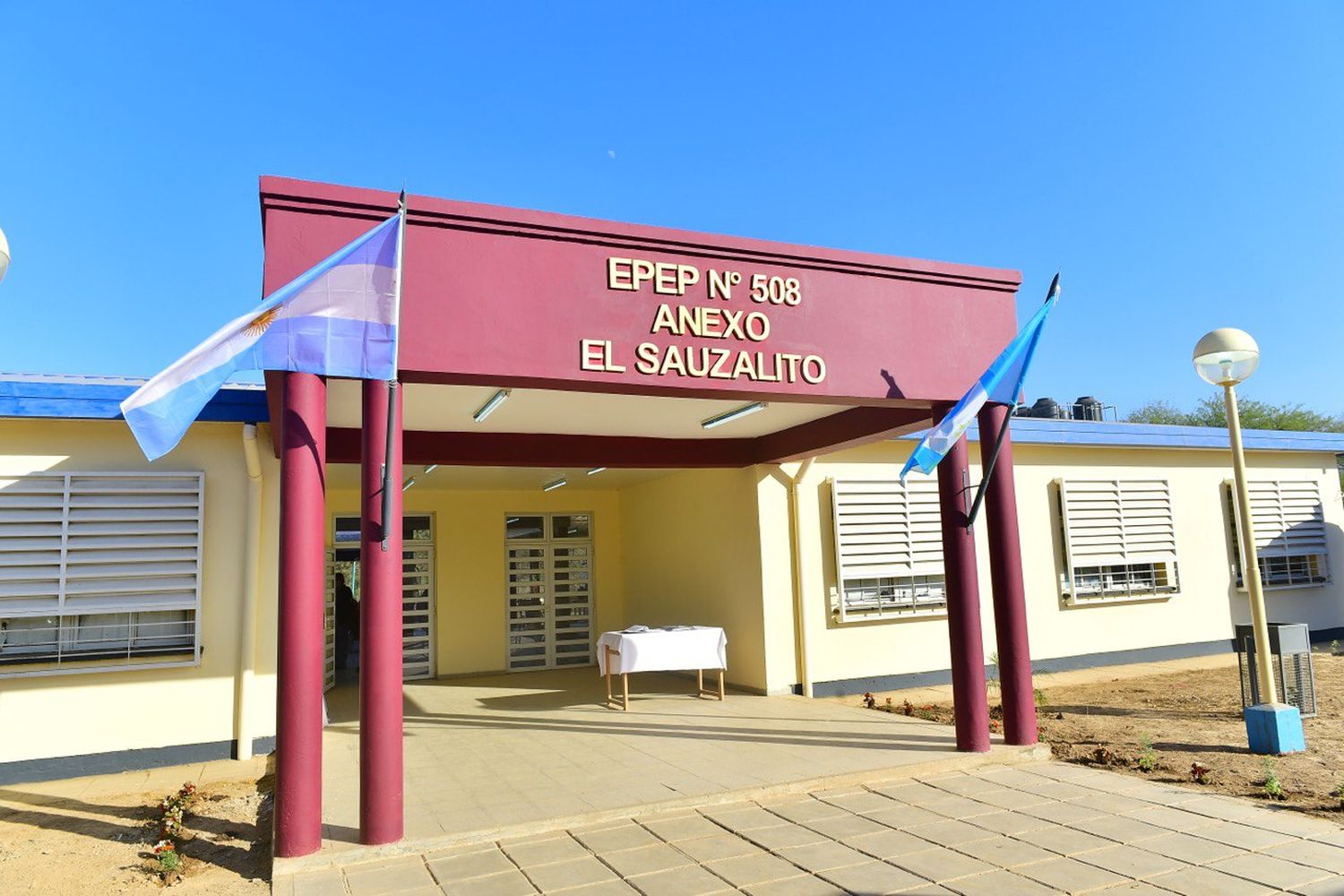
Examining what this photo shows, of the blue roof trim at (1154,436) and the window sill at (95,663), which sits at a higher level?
the blue roof trim at (1154,436)

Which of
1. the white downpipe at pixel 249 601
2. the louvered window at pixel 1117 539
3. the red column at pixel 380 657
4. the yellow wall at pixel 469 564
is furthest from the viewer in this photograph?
the yellow wall at pixel 469 564

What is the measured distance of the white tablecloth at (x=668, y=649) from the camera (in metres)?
9.14

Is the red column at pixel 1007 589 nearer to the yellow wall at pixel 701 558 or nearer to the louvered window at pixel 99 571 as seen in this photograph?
the yellow wall at pixel 701 558

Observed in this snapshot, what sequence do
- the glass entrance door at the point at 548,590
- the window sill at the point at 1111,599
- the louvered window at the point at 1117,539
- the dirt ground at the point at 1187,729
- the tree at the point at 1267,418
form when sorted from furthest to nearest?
1. the tree at the point at 1267,418
2. the glass entrance door at the point at 548,590
3. the louvered window at the point at 1117,539
4. the window sill at the point at 1111,599
5. the dirt ground at the point at 1187,729

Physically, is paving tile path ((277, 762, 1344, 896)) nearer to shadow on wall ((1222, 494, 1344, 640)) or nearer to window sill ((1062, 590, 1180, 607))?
window sill ((1062, 590, 1180, 607))

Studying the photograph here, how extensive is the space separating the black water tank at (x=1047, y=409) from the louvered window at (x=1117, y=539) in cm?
317

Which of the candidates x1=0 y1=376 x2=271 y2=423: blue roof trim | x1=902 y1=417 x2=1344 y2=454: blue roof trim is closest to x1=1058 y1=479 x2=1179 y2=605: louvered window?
x1=902 y1=417 x2=1344 y2=454: blue roof trim

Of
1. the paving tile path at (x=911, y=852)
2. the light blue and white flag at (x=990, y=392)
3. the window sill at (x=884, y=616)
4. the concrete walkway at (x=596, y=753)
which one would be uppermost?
the light blue and white flag at (x=990, y=392)

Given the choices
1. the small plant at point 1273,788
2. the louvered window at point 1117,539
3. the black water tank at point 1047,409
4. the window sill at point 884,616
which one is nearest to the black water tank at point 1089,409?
the black water tank at point 1047,409

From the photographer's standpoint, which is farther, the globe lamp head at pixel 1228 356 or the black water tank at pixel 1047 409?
the black water tank at pixel 1047 409

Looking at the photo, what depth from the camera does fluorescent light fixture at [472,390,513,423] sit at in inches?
261

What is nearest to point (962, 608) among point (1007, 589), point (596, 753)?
point (1007, 589)

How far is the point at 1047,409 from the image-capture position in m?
15.4

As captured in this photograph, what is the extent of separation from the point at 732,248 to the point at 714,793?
383 cm
